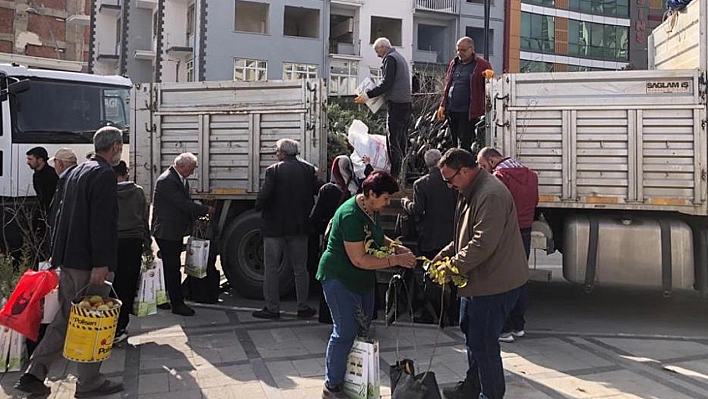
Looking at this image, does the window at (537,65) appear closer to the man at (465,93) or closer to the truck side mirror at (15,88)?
the man at (465,93)

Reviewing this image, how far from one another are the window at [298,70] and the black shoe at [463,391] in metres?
27.5

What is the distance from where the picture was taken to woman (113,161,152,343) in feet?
18.2

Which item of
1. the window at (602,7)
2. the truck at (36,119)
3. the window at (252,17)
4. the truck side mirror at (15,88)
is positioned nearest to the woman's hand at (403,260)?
the truck at (36,119)

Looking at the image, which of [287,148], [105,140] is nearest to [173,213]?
[287,148]

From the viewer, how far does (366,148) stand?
23.2 feet

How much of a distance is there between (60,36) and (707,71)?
123ft

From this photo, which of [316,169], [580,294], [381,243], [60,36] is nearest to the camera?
[381,243]

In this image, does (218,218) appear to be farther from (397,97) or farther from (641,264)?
(641,264)

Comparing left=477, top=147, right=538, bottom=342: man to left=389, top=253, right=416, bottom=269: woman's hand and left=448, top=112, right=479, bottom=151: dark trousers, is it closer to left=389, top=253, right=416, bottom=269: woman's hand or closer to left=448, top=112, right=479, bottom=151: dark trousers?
left=448, top=112, right=479, bottom=151: dark trousers

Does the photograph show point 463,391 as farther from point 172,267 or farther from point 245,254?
point 245,254

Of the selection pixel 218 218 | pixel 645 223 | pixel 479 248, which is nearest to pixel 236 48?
pixel 218 218

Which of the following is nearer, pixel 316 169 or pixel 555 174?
pixel 555 174

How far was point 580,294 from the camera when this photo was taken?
8227 mm

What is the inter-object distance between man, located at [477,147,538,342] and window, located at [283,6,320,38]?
27160mm
